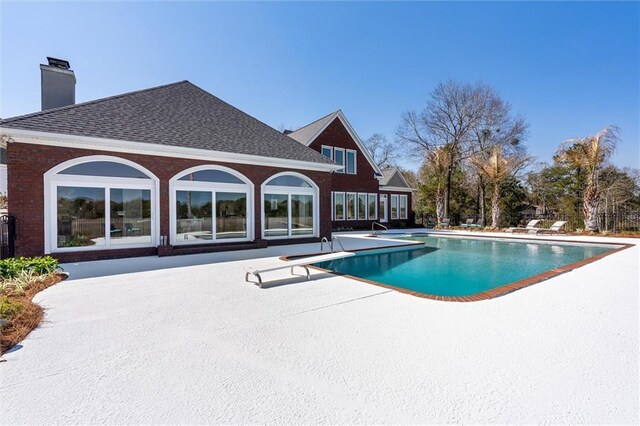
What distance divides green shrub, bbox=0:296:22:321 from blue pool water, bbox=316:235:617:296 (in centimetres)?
653

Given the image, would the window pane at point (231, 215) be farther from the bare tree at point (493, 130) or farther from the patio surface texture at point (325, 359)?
the bare tree at point (493, 130)

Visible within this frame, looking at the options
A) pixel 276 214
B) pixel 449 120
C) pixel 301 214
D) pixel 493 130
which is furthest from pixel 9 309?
pixel 493 130

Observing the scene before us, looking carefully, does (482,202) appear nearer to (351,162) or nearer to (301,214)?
(351,162)

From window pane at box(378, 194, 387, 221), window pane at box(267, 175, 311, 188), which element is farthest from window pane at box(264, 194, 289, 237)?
window pane at box(378, 194, 387, 221)

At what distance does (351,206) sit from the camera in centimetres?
2145

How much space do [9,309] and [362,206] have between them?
1940 centimetres

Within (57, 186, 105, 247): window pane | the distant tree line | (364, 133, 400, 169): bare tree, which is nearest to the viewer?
(57, 186, 105, 247): window pane

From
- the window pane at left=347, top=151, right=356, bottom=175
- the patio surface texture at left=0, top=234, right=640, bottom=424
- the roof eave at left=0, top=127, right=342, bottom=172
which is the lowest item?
the patio surface texture at left=0, top=234, right=640, bottom=424

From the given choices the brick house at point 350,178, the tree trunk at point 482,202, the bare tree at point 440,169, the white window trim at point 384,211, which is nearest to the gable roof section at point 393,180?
the brick house at point 350,178

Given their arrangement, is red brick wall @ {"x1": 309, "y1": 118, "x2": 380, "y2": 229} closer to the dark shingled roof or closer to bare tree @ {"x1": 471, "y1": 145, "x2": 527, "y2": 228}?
the dark shingled roof

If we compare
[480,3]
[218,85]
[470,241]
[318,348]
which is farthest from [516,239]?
[218,85]

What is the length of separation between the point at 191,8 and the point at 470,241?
56.3ft

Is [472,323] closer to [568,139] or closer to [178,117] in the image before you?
[178,117]

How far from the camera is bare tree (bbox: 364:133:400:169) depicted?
4156cm
